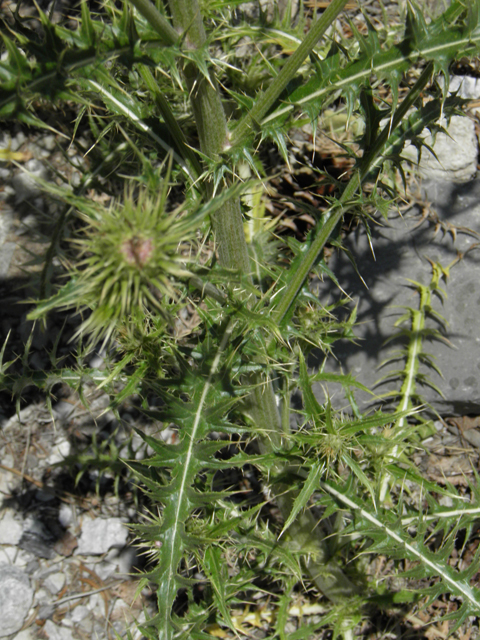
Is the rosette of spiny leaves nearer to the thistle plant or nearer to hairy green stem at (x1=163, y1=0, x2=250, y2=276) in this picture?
the thistle plant

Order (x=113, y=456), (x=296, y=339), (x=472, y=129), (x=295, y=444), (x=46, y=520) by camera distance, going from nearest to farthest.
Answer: (x=295, y=444) → (x=296, y=339) → (x=113, y=456) → (x=46, y=520) → (x=472, y=129)

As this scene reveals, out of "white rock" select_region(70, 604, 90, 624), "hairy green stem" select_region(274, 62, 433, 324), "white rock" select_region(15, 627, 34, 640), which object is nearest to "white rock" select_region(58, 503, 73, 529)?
"white rock" select_region(70, 604, 90, 624)

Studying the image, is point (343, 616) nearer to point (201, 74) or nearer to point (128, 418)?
point (128, 418)

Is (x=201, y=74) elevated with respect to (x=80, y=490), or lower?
elevated

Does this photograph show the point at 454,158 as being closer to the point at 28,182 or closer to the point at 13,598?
the point at 28,182

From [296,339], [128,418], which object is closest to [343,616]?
[296,339]

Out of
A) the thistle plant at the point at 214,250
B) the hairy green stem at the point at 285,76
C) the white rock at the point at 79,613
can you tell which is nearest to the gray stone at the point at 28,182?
the thistle plant at the point at 214,250
